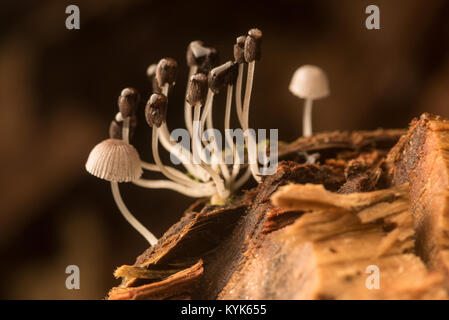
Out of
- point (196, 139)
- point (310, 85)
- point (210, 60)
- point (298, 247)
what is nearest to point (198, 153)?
point (196, 139)

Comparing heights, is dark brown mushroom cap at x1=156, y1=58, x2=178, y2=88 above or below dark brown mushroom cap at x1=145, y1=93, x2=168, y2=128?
above

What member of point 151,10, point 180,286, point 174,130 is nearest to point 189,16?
point 151,10

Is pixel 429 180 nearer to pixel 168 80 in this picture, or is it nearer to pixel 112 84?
pixel 168 80

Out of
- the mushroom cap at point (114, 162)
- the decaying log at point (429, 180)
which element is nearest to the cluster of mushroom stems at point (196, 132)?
the mushroom cap at point (114, 162)

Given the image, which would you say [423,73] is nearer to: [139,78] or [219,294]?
[139,78]

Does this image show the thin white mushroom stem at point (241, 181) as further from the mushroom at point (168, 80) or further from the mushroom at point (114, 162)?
the mushroom at point (114, 162)

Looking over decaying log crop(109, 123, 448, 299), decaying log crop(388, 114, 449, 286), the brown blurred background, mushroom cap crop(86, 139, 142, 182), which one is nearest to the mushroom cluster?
mushroom cap crop(86, 139, 142, 182)

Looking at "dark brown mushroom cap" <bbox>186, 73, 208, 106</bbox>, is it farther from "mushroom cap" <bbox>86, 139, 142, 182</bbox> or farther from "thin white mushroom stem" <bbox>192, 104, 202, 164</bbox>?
"mushroom cap" <bbox>86, 139, 142, 182</bbox>
